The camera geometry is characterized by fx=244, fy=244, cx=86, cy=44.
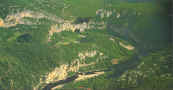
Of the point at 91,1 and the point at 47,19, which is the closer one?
the point at 91,1

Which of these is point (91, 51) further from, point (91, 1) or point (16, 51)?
point (16, 51)

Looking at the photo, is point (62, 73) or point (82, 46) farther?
point (82, 46)

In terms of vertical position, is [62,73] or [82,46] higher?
[82,46]

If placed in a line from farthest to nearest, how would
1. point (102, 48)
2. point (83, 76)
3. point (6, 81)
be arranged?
point (102, 48)
point (83, 76)
point (6, 81)

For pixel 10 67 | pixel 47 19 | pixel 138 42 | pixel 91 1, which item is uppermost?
pixel 91 1

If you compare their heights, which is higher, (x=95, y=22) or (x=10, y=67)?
(x=95, y=22)

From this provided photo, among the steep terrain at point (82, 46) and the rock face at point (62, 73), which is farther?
the rock face at point (62, 73)

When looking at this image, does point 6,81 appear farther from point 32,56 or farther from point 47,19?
point 47,19

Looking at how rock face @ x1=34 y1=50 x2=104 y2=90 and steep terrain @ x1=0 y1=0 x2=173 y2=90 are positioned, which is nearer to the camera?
steep terrain @ x1=0 y1=0 x2=173 y2=90

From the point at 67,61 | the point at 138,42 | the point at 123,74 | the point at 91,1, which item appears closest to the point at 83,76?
the point at 67,61

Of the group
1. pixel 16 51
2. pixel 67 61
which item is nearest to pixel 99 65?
pixel 67 61

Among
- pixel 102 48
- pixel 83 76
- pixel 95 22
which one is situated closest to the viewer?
pixel 83 76
